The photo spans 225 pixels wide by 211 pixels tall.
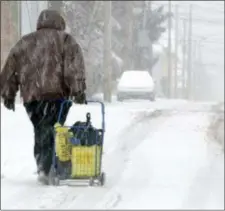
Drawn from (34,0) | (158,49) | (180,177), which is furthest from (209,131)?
(158,49)

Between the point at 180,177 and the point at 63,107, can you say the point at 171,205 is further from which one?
the point at 180,177

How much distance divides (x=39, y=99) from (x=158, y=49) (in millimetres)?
56371

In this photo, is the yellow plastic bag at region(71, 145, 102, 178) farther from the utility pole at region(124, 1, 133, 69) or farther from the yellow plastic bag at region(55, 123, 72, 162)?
the utility pole at region(124, 1, 133, 69)

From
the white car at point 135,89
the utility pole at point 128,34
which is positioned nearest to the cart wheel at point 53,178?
the white car at point 135,89

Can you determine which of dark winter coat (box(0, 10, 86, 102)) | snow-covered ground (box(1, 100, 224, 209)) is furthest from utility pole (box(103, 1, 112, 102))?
dark winter coat (box(0, 10, 86, 102))

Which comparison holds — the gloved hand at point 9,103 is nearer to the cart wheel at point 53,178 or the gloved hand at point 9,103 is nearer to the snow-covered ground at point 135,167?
the snow-covered ground at point 135,167

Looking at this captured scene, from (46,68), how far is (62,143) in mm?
1084

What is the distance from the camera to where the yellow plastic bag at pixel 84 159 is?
24.7 ft

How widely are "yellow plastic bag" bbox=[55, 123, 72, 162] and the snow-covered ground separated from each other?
0.31 metres

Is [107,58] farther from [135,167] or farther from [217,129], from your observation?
[135,167]

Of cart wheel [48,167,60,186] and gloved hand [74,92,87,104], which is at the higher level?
gloved hand [74,92,87,104]

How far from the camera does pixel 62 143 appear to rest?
296 inches

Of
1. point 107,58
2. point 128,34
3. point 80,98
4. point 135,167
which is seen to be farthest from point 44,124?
point 128,34

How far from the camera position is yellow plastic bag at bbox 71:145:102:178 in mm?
7516
